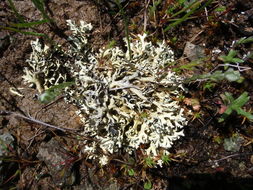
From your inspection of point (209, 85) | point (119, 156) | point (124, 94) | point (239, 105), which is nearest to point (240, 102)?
point (239, 105)

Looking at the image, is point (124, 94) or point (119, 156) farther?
point (119, 156)

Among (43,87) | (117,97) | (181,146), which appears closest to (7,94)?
(43,87)

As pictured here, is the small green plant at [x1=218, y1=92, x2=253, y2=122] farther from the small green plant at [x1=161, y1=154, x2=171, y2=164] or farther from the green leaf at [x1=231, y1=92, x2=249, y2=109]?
the small green plant at [x1=161, y1=154, x2=171, y2=164]

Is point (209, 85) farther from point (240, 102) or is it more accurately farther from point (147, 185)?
point (147, 185)

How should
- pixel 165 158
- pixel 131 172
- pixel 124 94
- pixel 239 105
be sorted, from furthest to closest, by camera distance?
pixel 131 172 → pixel 165 158 → pixel 124 94 → pixel 239 105

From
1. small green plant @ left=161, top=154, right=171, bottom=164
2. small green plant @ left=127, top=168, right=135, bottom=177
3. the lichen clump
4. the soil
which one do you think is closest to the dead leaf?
the soil

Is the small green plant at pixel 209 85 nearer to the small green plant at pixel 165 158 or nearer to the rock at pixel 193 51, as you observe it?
the rock at pixel 193 51

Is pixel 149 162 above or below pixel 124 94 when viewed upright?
below
